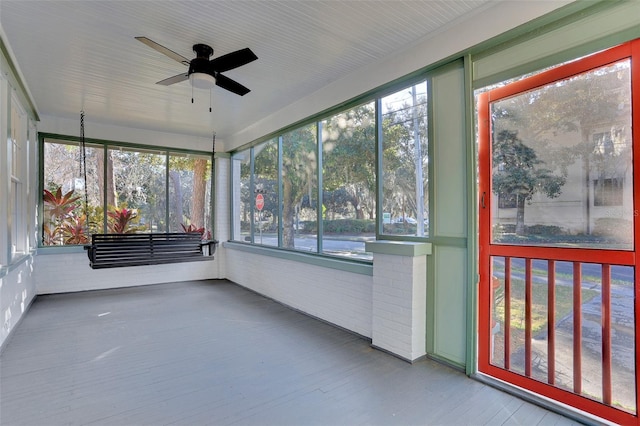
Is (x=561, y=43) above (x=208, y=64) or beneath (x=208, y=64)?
beneath

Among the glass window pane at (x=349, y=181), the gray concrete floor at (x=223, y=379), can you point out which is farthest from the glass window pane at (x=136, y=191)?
the glass window pane at (x=349, y=181)

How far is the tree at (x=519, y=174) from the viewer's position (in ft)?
7.50

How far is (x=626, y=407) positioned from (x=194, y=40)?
411 cm

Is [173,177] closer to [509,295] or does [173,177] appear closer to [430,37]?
[430,37]

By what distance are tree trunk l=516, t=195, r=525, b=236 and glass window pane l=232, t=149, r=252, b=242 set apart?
443cm

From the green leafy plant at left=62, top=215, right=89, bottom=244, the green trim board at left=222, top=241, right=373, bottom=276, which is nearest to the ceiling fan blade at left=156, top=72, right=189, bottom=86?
the green trim board at left=222, top=241, right=373, bottom=276

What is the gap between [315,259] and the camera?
4035mm

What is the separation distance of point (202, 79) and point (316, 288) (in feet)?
8.77

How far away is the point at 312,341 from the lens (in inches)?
129

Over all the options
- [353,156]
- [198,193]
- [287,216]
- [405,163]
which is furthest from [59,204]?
[405,163]

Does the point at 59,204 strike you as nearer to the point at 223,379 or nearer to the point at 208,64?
the point at 208,64

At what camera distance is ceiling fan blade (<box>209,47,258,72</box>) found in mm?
2505

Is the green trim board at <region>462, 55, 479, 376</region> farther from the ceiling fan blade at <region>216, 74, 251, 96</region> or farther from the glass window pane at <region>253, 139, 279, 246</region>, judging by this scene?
the glass window pane at <region>253, 139, 279, 246</region>

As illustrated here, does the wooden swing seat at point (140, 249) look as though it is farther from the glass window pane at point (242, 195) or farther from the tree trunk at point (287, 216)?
the glass window pane at point (242, 195)
